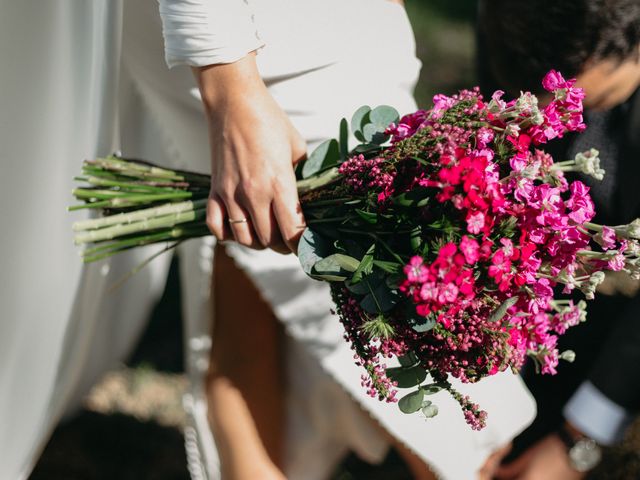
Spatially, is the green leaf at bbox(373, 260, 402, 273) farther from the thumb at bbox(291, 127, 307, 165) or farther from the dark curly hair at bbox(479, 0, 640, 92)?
the dark curly hair at bbox(479, 0, 640, 92)

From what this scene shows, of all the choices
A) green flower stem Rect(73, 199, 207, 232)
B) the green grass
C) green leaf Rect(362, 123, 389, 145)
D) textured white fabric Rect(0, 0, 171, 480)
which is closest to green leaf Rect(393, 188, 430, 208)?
green leaf Rect(362, 123, 389, 145)

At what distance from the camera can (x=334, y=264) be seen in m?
1.18

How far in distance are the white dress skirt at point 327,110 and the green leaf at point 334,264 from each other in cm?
46

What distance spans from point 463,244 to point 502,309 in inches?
5.7

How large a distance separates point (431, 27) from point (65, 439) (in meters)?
2.71

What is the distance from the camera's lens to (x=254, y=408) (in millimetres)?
1815

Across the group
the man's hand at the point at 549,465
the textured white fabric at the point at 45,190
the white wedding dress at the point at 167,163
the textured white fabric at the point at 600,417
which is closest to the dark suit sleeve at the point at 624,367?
the textured white fabric at the point at 600,417

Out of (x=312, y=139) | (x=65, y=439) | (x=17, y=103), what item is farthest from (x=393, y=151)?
(x=65, y=439)

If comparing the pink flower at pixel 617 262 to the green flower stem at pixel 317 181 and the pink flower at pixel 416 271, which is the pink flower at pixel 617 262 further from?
the green flower stem at pixel 317 181

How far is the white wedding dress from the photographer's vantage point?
150cm

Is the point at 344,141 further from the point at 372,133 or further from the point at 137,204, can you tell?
the point at 137,204

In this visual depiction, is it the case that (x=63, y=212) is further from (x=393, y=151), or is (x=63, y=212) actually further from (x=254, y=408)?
(x=393, y=151)

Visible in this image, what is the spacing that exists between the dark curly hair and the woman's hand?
0.60 metres

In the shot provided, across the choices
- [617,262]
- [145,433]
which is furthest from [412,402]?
[145,433]
